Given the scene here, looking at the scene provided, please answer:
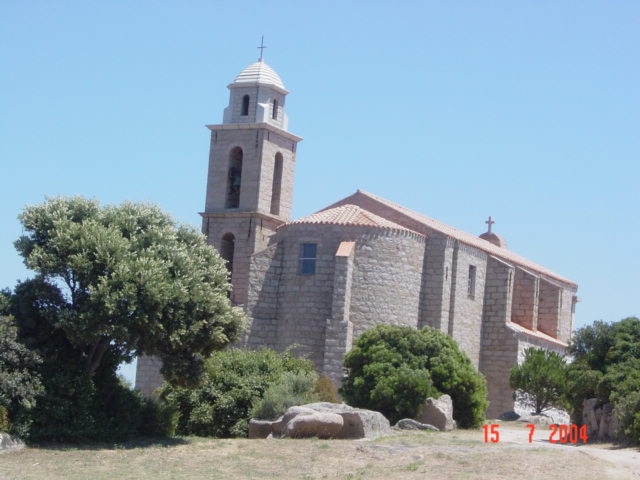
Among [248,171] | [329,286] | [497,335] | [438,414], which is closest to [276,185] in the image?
[248,171]

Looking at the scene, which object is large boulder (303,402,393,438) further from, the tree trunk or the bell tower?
the bell tower

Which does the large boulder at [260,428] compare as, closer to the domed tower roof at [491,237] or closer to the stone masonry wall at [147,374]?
the stone masonry wall at [147,374]

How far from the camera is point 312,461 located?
19.4 meters

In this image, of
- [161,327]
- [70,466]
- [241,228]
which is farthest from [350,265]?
[70,466]

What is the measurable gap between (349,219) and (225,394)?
14.0m

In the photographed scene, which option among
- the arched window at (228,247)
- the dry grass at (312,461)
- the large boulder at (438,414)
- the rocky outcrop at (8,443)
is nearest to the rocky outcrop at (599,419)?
the large boulder at (438,414)

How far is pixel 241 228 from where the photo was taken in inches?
1709

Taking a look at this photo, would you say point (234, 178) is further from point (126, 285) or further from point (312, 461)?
point (312, 461)

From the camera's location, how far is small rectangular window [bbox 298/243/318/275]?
127 ft

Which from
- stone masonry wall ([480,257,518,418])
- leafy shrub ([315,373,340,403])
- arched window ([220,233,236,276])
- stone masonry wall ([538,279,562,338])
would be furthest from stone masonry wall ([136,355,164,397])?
stone masonry wall ([538,279,562,338])

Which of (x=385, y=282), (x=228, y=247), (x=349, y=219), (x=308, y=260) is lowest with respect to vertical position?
(x=385, y=282)

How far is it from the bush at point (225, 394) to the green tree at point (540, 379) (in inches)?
504

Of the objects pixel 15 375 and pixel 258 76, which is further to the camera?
pixel 258 76

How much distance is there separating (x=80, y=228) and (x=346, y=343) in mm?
16208
